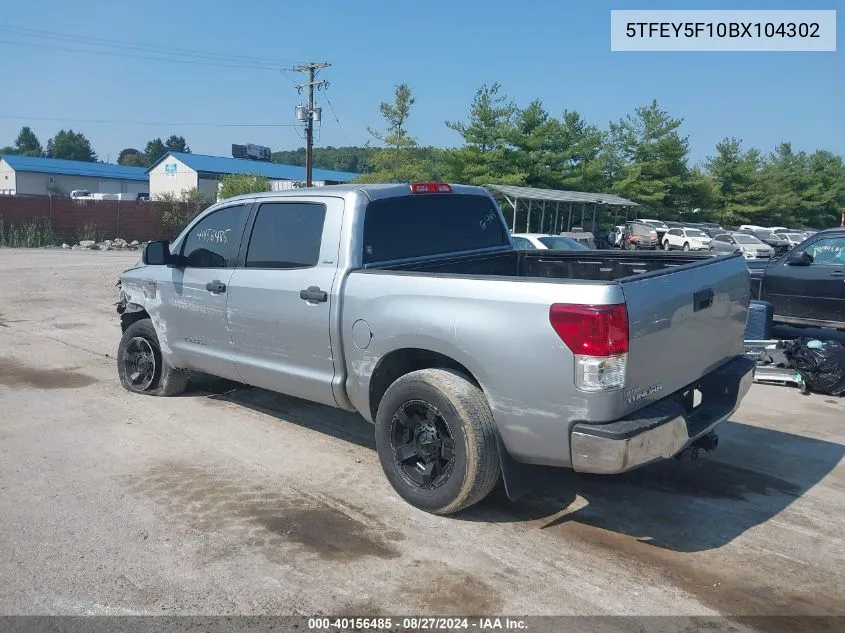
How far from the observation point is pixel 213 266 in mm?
5887

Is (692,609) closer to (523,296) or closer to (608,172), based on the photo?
(523,296)

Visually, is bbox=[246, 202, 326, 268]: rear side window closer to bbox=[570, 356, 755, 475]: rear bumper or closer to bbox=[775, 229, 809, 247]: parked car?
bbox=[570, 356, 755, 475]: rear bumper

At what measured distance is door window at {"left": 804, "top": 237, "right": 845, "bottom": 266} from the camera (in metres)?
9.06

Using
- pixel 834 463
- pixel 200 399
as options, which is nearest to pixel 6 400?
pixel 200 399

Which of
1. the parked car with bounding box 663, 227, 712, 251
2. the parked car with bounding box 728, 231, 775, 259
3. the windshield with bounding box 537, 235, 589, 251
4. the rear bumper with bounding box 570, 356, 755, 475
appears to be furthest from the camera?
the parked car with bounding box 663, 227, 712, 251

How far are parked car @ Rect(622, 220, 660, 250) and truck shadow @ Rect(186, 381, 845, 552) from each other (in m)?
31.6

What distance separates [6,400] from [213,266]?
265cm

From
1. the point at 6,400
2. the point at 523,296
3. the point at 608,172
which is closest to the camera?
the point at 523,296

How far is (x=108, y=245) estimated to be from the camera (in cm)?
3098

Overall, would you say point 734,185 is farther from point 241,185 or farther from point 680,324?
point 680,324

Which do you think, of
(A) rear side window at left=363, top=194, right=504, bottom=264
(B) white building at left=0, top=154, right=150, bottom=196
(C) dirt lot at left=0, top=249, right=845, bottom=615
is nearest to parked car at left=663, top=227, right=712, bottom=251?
(C) dirt lot at left=0, top=249, right=845, bottom=615

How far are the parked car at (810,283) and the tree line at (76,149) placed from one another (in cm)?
12947

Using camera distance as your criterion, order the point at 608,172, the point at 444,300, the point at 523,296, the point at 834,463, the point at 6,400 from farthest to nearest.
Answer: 1. the point at 608,172
2. the point at 6,400
3. the point at 834,463
4. the point at 444,300
5. the point at 523,296

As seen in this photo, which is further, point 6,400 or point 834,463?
point 6,400
